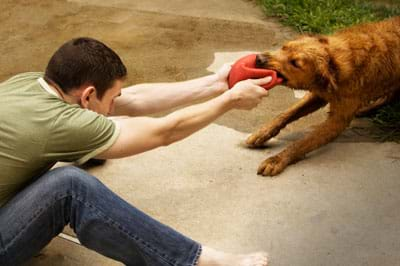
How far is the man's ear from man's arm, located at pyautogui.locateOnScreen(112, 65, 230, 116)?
64 cm

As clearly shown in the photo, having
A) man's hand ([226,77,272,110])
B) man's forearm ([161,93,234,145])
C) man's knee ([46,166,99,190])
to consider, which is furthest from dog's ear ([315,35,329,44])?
man's knee ([46,166,99,190])

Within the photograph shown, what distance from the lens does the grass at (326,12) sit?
5.17 metres

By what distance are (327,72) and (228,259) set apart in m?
1.39

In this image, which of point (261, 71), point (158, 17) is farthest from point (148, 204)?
point (158, 17)

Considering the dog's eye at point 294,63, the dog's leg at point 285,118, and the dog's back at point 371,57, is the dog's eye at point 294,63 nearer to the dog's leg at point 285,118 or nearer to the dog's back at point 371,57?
the dog's back at point 371,57

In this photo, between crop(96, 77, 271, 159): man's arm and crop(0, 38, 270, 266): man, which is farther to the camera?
crop(96, 77, 271, 159): man's arm

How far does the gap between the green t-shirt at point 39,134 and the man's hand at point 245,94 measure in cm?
64

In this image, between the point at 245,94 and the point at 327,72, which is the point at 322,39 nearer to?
the point at 327,72

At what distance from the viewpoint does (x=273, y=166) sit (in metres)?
3.41

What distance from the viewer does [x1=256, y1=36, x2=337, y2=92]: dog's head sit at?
3301mm

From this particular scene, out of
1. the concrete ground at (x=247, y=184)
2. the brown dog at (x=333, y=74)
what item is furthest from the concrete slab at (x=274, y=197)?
the brown dog at (x=333, y=74)

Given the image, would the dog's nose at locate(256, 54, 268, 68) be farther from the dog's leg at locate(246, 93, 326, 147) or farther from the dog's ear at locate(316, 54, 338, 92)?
the dog's leg at locate(246, 93, 326, 147)

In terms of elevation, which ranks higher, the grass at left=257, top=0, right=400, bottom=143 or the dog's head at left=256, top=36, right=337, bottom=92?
the dog's head at left=256, top=36, right=337, bottom=92

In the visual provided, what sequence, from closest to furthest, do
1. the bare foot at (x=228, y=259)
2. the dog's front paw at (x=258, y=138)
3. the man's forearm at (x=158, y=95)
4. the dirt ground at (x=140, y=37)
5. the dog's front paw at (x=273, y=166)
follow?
the bare foot at (x=228, y=259) → the man's forearm at (x=158, y=95) → the dog's front paw at (x=273, y=166) → the dog's front paw at (x=258, y=138) → the dirt ground at (x=140, y=37)
